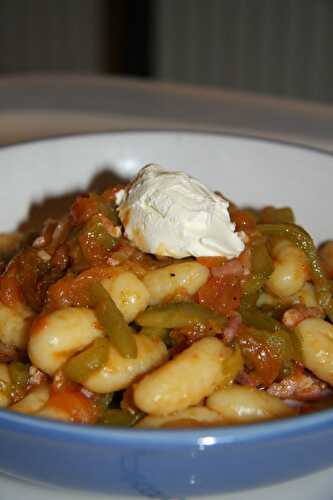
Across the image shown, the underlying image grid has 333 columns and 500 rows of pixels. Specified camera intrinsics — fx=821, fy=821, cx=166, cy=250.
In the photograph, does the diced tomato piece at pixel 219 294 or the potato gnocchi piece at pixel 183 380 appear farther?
the diced tomato piece at pixel 219 294

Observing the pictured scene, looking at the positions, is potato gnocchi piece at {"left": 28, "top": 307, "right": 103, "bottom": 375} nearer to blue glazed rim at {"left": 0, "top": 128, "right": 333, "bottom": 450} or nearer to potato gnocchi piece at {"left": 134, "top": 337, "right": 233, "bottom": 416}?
potato gnocchi piece at {"left": 134, "top": 337, "right": 233, "bottom": 416}

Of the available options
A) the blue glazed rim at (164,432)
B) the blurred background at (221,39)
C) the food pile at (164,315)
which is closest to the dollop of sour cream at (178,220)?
the food pile at (164,315)

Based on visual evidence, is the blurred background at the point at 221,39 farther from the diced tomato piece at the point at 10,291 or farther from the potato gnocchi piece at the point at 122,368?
the potato gnocchi piece at the point at 122,368

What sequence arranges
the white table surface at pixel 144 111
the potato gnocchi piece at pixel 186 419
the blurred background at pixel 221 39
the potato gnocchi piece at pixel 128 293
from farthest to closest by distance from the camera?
the blurred background at pixel 221 39
the white table surface at pixel 144 111
the potato gnocchi piece at pixel 128 293
the potato gnocchi piece at pixel 186 419

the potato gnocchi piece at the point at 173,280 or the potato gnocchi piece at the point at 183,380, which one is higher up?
the potato gnocchi piece at the point at 173,280

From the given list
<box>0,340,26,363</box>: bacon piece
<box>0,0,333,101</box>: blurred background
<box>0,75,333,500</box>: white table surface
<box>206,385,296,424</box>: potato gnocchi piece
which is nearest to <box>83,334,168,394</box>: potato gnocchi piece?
<box>206,385,296,424</box>: potato gnocchi piece

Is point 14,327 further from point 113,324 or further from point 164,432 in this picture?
point 164,432

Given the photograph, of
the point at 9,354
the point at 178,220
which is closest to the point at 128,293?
the point at 178,220
